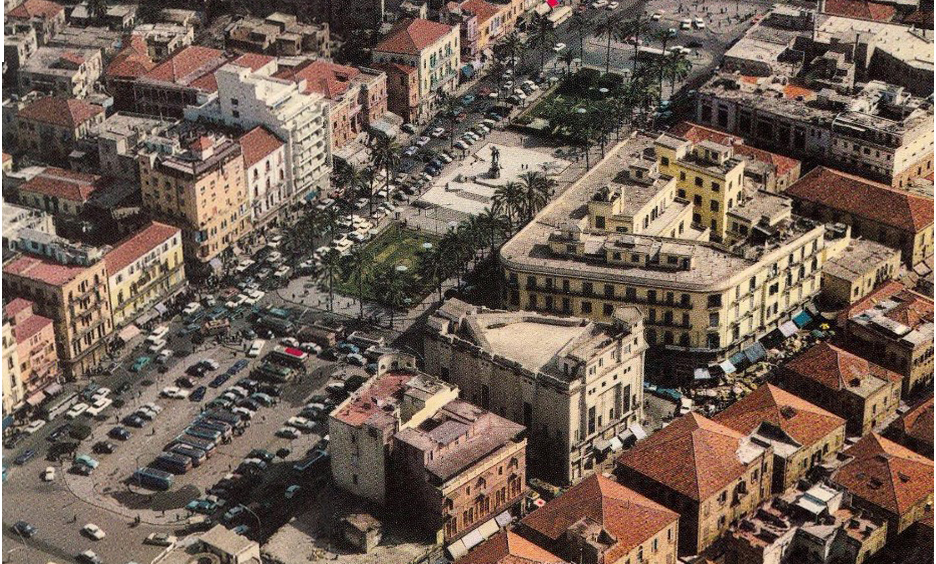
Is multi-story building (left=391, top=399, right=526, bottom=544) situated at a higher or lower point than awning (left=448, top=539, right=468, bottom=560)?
higher

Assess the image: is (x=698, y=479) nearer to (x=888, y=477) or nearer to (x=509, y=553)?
(x=888, y=477)

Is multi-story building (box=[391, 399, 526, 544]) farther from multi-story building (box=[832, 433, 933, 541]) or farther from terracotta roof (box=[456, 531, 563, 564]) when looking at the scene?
multi-story building (box=[832, 433, 933, 541])

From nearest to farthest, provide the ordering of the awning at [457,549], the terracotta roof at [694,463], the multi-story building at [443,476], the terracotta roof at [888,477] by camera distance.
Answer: the terracotta roof at [888,477] → the terracotta roof at [694,463] → the multi-story building at [443,476] → the awning at [457,549]

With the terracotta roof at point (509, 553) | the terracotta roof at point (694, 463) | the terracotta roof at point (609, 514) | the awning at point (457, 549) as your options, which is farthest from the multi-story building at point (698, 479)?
the awning at point (457, 549)

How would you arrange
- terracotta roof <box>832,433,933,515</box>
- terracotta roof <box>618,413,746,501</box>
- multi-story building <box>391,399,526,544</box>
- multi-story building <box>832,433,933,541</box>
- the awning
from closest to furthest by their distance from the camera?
multi-story building <box>832,433,933,541</box> < terracotta roof <box>832,433,933,515</box> < terracotta roof <box>618,413,746,501</box> < multi-story building <box>391,399,526,544</box> < the awning

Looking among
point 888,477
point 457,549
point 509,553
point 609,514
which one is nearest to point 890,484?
point 888,477

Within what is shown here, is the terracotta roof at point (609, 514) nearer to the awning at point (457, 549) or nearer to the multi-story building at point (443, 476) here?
the multi-story building at point (443, 476)

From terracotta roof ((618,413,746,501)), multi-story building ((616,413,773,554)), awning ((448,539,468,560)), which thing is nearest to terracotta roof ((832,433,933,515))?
multi-story building ((616,413,773,554))
